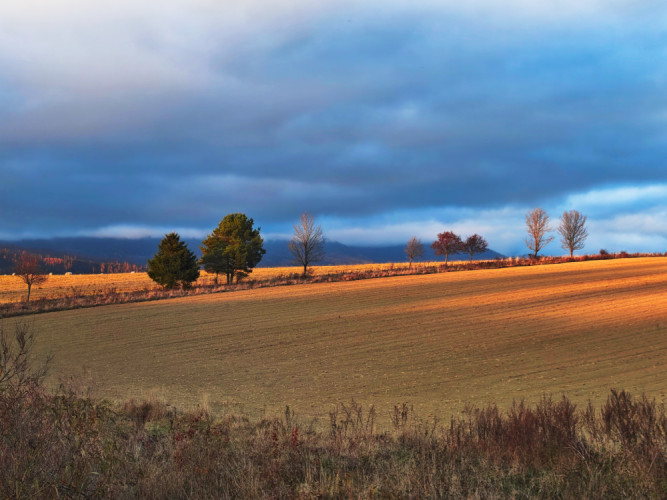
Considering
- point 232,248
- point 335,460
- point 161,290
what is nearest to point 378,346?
point 335,460

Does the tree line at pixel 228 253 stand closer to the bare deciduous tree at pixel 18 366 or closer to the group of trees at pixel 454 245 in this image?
the group of trees at pixel 454 245

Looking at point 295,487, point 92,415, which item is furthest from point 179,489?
point 92,415

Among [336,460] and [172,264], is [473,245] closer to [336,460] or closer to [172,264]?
[172,264]

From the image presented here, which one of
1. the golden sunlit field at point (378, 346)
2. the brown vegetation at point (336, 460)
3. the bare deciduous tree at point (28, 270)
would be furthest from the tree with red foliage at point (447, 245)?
the brown vegetation at point (336, 460)

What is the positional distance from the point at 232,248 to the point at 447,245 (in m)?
36.3

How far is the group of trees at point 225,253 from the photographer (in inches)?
2180

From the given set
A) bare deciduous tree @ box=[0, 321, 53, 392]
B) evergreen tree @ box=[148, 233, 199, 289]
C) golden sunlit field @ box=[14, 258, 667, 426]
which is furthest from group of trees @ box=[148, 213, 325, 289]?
bare deciduous tree @ box=[0, 321, 53, 392]

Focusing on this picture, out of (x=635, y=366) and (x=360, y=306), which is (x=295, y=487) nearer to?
(x=635, y=366)

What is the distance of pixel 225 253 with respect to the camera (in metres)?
62.0

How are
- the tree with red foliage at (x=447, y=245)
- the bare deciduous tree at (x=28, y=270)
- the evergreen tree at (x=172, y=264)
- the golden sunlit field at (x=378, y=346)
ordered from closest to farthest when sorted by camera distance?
the golden sunlit field at (x=378, y=346)
the bare deciduous tree at (x=28, y=270)
the evergreen tree at (x=172, y=264)
the tree with red foliage at (x=447, y=245)

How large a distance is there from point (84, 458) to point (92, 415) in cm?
325

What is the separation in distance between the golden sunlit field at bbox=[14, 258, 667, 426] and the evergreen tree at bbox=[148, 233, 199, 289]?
1450cm

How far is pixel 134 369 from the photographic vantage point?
19156mm

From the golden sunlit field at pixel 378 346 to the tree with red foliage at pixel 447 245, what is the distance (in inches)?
1566
